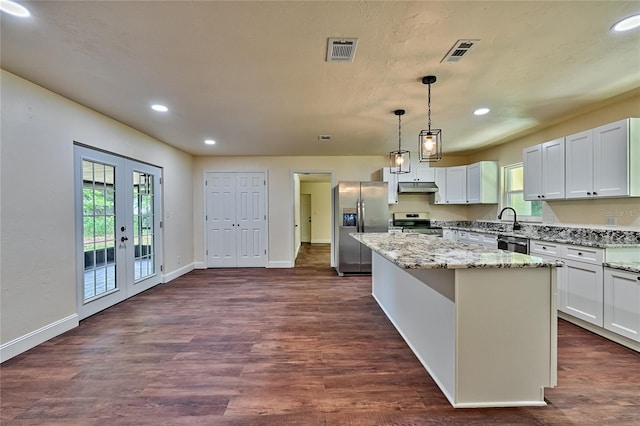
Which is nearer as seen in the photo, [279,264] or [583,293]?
[583,293]

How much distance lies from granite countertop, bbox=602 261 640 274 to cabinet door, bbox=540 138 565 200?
115 centimetres

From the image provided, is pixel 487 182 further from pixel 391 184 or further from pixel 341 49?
pixel 341 49

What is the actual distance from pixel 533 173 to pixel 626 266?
6.01 ft

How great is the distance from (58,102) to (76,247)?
1518 mm

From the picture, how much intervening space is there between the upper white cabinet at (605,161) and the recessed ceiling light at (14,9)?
191 inches

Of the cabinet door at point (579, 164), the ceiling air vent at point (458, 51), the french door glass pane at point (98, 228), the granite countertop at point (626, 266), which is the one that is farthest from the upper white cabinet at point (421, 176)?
the french door glass pane at point (98, 228)

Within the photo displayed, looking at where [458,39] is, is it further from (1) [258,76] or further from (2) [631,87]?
(2) [631,87]

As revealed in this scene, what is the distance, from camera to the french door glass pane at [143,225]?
Answer: 14.1 feet

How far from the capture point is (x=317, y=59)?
2.25 m

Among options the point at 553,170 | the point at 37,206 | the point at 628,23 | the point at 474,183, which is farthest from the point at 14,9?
the point at 474,183

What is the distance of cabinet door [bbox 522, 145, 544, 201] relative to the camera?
3.89m

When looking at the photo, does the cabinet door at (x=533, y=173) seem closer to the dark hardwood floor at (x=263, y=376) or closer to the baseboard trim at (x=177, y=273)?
the dark hardwood floor at (x=263, y=376)

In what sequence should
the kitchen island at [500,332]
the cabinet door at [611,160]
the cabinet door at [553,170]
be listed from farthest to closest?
the cabinet door at [553,170]
the cabinet door at [611,160]
the kitchen island at [500,332]

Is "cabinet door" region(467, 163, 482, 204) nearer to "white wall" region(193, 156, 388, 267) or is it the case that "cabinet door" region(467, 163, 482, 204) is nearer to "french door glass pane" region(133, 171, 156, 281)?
"white wall" region(193, 156, 388, 267)
